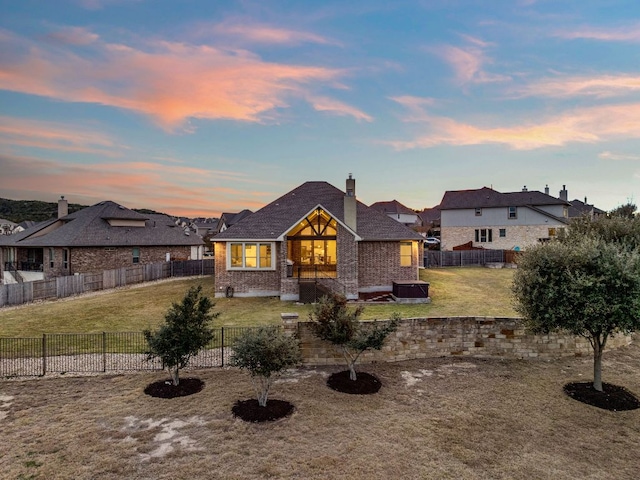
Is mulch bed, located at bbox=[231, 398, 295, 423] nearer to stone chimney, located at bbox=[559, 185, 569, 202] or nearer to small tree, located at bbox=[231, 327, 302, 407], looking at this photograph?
small tree, located at bbox=[231, 327, 302, 407]

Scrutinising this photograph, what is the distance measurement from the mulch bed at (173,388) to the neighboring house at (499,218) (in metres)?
39.5

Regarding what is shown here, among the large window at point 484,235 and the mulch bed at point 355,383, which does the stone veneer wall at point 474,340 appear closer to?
the mulch bed at point 355,383

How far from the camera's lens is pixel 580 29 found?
16234 millimetres

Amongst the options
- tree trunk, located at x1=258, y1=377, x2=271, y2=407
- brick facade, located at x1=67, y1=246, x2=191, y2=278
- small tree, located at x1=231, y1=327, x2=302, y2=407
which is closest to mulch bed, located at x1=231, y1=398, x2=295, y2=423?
tree trunk, located at x1=258, y1=377, x2=271, y2=407

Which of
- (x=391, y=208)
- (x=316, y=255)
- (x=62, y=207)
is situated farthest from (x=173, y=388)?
(x=391, y=208)

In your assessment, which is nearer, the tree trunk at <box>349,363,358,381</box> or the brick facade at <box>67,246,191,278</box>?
the tree trunk at <box>349,363,358,381</box>

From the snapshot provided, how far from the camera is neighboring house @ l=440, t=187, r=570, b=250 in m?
39.6

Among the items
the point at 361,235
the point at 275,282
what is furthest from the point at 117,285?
the point at 361,235

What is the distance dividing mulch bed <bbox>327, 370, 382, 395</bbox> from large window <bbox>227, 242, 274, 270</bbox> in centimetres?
1203

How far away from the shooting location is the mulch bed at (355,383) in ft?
33.4

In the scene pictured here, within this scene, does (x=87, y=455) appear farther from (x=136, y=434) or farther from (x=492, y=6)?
(x=492, y=6)

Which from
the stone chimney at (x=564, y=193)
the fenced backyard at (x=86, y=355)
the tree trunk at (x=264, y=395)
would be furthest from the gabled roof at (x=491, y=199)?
the tree trunk at (x=264, y=395)

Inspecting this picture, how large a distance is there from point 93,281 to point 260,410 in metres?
24.1

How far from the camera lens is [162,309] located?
64.0ft
